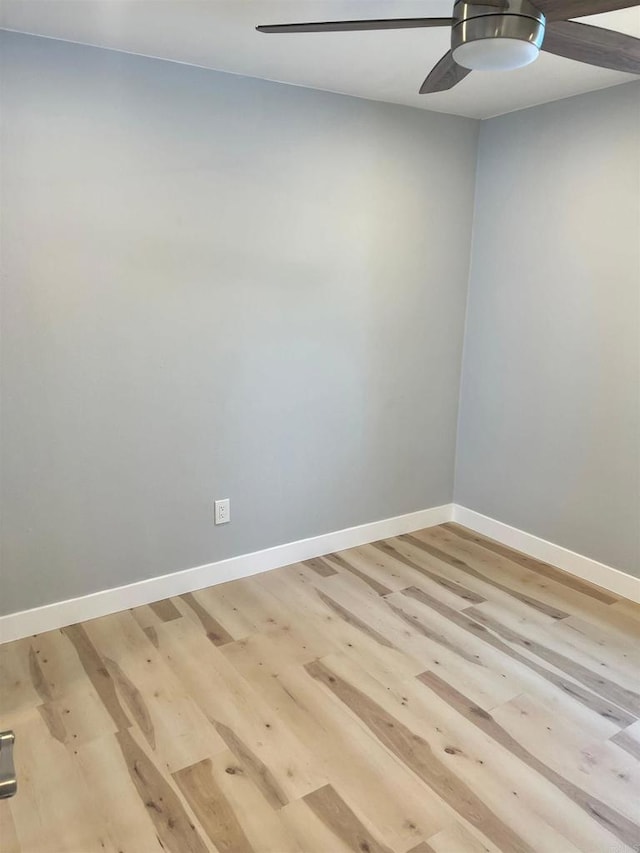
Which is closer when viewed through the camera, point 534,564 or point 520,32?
point 520,32

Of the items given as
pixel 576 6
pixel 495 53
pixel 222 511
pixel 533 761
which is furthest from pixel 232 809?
pixel 576 6

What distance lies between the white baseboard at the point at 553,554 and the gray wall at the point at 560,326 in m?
0.05

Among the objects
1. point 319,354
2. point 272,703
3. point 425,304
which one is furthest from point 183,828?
point 425,304

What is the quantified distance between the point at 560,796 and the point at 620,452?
1594mm

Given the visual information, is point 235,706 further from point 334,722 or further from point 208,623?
point 208,623

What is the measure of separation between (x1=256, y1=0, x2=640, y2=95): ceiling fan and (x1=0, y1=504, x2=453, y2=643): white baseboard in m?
2.15

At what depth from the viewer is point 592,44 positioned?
1.57 meters

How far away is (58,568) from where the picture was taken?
2.52m

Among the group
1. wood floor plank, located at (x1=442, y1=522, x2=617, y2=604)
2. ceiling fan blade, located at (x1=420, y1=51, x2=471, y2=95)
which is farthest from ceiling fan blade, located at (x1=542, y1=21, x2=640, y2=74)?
wood floor plank, located at (x1=442, y1=522, x2=617, y2=604)

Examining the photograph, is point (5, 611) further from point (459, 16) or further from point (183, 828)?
point (459, 16)

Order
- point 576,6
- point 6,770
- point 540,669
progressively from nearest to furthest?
point 6,770 < point 576,6 < point 540,669

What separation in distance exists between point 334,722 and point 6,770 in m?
1.42

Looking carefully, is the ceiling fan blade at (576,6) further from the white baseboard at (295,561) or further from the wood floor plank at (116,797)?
the white baseboard at (295,561)

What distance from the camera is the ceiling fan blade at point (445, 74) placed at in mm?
1684
